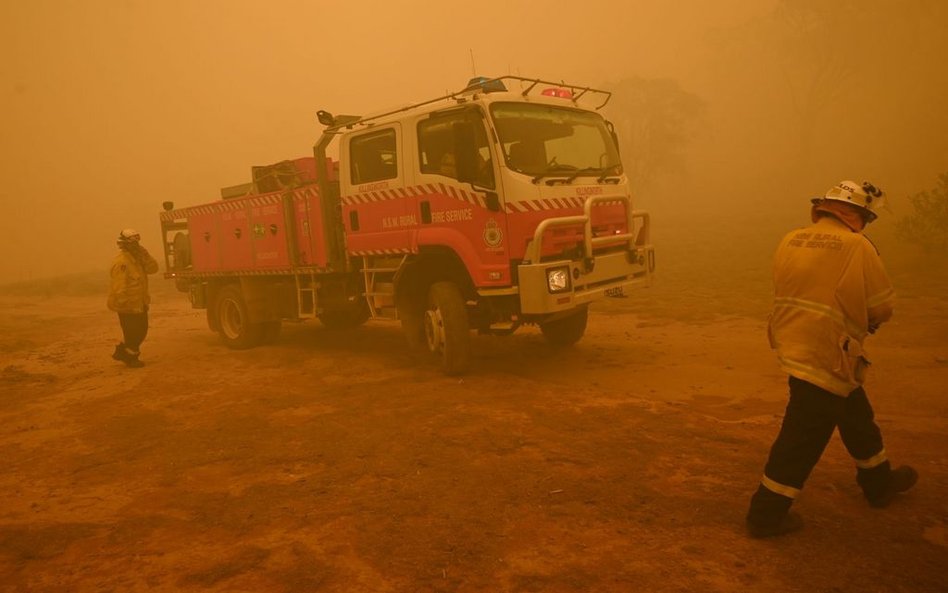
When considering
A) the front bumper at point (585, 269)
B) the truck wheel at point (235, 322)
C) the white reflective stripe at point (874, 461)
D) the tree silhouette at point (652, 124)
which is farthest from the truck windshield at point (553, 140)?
the tree silhouette at point (652, 124)

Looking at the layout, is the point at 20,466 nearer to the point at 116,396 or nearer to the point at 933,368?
the point at 116,396

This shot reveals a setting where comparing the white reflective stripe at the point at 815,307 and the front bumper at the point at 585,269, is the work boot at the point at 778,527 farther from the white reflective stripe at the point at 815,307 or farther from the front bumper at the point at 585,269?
the front bumper at the point at 585,269

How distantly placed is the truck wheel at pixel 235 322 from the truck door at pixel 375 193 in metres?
2.90

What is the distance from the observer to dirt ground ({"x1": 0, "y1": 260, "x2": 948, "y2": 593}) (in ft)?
10.1

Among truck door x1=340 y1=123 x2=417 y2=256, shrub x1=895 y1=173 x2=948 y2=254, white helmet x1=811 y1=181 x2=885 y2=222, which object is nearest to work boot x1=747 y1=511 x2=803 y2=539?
white helmet x1=811 y1=181 x2=885 y2=222

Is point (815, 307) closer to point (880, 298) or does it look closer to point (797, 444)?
point (880, 298)

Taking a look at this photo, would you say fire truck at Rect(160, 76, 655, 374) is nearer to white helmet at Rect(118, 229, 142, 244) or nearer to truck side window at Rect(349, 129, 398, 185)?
truck side window at Rect(349, 129, 398, 185)

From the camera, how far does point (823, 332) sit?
10.3 ft

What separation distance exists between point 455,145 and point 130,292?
17.9ft

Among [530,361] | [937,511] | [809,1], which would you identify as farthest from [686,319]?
[809,1]

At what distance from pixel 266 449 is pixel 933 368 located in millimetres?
6208

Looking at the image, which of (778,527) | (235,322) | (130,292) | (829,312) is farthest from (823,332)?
(235,322)

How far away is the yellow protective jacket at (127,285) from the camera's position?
8.73m

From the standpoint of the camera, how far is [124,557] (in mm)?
3447
